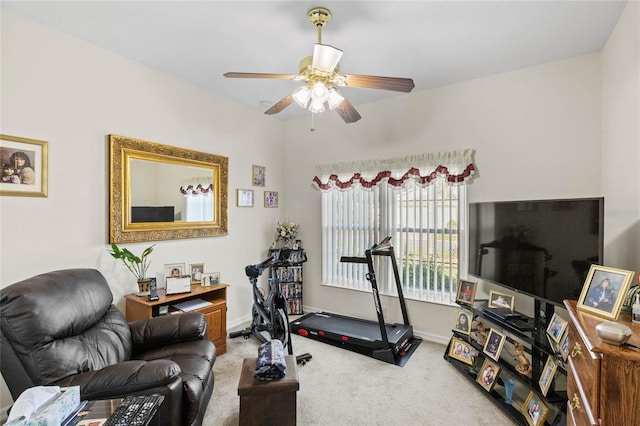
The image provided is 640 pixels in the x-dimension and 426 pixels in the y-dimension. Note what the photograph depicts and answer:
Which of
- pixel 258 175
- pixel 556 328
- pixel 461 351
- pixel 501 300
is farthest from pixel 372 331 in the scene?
pixel 258 175

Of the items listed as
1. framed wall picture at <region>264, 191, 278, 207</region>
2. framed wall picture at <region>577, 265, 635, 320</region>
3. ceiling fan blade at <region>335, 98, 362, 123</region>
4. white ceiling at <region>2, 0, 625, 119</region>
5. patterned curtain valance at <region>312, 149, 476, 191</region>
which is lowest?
Result: framed wall picture at <region>577, 265, 635, 320</region>

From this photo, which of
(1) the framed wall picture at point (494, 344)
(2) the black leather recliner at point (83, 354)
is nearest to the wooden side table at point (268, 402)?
(2) the black leather recliner at point (83, 354)

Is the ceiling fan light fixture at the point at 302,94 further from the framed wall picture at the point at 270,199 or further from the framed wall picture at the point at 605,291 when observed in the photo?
the framed wall picture at the point at 270,199

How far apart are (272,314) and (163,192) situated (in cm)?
172

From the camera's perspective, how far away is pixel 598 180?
8.57 feet

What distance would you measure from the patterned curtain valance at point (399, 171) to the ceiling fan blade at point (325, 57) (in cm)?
187

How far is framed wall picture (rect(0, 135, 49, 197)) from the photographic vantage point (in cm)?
210

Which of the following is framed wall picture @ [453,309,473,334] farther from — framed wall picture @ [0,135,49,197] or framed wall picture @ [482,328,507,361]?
framed wall picture @ [0,135,49,197]

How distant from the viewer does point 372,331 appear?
3.37m

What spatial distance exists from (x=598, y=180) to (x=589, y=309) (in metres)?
1.70

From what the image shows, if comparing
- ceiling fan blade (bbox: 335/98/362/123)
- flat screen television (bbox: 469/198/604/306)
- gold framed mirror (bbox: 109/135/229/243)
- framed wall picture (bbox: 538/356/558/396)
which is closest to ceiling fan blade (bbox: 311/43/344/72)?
ceiling fan blade (bbox: 335/98/362/123)

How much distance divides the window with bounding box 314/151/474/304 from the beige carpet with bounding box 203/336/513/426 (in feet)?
2.85

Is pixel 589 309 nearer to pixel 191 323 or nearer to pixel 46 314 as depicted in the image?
pixel 191 323

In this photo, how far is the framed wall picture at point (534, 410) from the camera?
1916mm
